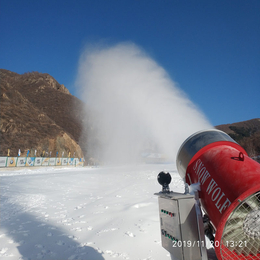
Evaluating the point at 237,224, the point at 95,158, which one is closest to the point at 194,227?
the point at 237,224

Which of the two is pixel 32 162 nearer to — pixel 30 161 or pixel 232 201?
pixel 30 161

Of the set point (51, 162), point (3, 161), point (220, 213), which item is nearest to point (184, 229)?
point (220, 213)

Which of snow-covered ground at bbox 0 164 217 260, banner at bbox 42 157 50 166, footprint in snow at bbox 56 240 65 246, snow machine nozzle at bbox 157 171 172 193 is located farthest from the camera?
banner at bbox 42 157 50 166

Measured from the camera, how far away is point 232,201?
1.80 m

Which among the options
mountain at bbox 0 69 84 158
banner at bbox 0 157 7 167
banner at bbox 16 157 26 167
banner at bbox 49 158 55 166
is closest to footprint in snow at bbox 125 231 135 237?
banner at bbox 0 157 7 167

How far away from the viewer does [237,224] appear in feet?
5.98

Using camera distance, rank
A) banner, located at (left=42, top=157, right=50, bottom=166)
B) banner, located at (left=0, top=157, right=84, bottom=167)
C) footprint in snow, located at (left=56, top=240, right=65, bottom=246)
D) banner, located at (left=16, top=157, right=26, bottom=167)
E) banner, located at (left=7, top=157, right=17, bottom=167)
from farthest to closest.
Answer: banner, located at (left=42, top=157, right=50, bottom=166) < banner, located at (left=16, top=157, right=26, bottom=167) < banner, located at (left=7, top=157, right=17, bottom=167) < banner, located at (left=0, top=157, right=84, bottom=167) < footprint in snow, located at (left=56, top=240, right=65, bottom=246)

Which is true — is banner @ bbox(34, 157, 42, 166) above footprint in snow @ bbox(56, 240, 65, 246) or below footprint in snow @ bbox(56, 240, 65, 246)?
above

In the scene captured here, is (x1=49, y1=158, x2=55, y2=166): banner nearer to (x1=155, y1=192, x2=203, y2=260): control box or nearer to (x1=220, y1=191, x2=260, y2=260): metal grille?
(x1=155, y1=192, x2=203, y2=260): control box

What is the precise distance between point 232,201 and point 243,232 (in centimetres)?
31

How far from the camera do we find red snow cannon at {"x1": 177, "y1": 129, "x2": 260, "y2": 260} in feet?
5.73

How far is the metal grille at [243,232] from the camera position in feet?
5.84

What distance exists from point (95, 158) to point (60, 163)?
2477 cm
